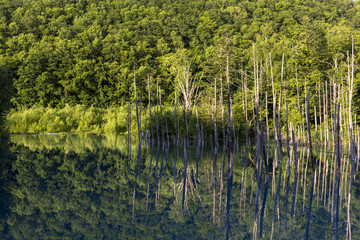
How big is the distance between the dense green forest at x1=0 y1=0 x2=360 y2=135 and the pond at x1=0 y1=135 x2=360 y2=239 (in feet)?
120

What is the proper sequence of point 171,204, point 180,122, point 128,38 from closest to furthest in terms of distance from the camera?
1. point 171,204
2. point 180,122
3. point 128,38

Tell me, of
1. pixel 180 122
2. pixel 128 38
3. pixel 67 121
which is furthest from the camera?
pixel 128 38

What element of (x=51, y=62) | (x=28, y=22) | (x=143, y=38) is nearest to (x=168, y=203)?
(x=51, y=62)

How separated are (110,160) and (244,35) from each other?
53974 mm

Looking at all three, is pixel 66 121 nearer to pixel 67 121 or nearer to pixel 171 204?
pixel 67 121

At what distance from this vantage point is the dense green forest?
5891cm

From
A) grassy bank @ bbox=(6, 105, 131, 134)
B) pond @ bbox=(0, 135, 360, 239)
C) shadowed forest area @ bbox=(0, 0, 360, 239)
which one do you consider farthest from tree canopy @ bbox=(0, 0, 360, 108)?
pond @ bbox=(0, 135, 360, 239)

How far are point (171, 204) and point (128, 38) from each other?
2520 inches

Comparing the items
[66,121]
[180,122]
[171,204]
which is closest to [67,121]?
[66,121]

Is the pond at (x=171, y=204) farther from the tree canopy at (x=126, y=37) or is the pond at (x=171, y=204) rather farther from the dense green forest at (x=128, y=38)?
the dense green forest at (x=128, y=38)

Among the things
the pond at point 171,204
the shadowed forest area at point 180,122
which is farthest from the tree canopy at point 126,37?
the pond at point 171,204

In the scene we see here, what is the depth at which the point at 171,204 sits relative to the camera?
8.28 meters

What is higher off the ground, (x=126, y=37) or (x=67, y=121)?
(x=126, y=37)

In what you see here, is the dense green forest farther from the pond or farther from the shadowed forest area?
the pond
